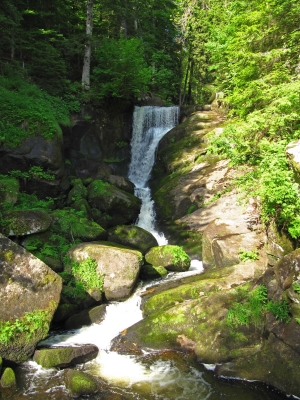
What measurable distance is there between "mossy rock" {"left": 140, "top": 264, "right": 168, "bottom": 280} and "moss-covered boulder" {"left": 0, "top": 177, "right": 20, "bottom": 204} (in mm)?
5540

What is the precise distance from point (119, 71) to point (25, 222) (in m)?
12.5

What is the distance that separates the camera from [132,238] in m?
12.8

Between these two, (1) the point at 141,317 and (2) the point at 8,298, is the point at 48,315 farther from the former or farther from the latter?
(1) the point at 141,317

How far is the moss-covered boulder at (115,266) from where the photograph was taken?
9.77 m

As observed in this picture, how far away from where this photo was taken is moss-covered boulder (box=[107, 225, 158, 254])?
12.6 m

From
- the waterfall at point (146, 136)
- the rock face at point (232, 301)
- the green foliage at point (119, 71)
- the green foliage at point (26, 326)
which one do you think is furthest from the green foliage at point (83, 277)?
the green foliage at point (119, 71)

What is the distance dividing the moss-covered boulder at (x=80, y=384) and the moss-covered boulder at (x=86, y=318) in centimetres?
228

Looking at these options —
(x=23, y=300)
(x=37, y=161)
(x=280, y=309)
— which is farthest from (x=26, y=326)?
(x=37, y=161)

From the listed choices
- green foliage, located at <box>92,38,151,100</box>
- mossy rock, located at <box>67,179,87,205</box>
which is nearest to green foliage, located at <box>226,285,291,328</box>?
mossy rock, located at <box>67,179,87,205</box>

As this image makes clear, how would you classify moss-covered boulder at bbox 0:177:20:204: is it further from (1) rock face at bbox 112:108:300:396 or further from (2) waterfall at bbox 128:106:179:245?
(2) waterfall at bbox 128:106:179:245

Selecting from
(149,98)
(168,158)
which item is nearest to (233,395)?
(168,158)

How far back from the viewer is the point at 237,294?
8.08 metres

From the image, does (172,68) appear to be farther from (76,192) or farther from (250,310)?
(250,310)

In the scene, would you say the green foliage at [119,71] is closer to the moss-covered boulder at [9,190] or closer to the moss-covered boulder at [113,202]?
the moss-covered boulder at [113,202]
